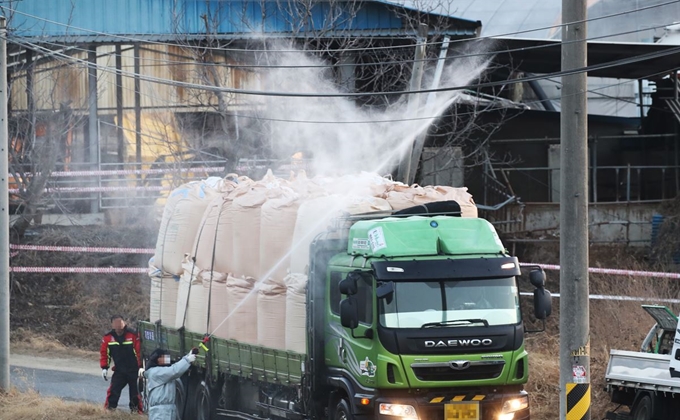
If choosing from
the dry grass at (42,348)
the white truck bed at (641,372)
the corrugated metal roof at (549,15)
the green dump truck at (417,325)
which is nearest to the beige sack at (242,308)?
the green dump truck at (417,325)

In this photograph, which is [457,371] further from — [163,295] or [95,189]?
[95,189]

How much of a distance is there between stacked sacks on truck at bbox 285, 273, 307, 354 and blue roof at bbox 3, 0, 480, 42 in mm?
10750

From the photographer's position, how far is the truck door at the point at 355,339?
1022 centimetres

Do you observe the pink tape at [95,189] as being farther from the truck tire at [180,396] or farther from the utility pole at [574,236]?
the utility pole at [574,236]

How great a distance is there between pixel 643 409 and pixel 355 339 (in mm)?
3882

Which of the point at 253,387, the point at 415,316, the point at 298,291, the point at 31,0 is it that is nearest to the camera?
the point at 415,316

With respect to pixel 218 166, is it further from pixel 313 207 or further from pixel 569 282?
pixel 569 282

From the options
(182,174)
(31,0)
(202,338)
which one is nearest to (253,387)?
(202,338)

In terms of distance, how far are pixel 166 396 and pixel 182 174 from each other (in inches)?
542

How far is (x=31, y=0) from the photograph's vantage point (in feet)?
88.6

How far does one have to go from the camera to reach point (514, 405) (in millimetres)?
10297

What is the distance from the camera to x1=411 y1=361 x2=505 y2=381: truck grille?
9953 mm

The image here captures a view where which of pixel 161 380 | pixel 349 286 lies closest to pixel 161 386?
pixel 161 380

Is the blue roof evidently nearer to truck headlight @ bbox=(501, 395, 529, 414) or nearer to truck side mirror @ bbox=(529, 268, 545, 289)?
truck side mirror @ bbox=(529, 268, 545, 289)
